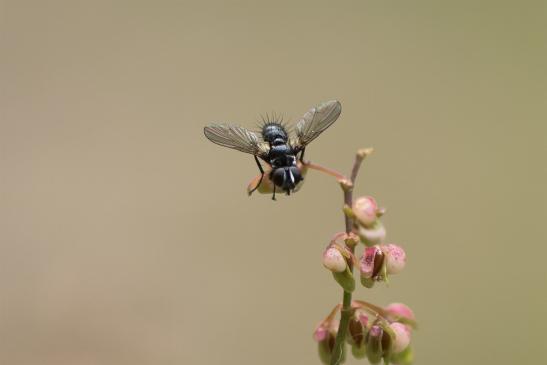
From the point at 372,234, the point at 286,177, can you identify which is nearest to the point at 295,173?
the point at 286,177

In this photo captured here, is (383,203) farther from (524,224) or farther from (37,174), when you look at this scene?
(37,174)

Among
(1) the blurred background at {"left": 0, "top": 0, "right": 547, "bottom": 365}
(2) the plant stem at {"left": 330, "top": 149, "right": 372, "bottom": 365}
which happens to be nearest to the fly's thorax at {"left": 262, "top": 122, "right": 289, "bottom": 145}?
(2) the plant stem at {"left": 330, "top": 149, "right": 372, "bottom": 365}

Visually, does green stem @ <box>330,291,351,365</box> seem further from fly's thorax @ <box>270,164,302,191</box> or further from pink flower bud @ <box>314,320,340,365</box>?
fly's thorax @ <box>270,164,302,191</box>

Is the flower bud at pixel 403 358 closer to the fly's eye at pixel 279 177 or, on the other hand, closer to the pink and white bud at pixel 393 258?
the pink and white bud at pixel 393 258

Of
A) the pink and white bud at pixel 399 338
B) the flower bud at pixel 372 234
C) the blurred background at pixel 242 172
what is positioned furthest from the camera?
the blurred background at pixel 242 172

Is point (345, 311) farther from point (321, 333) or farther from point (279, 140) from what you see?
point (279, 140)

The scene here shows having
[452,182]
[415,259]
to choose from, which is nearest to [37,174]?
[415,259]

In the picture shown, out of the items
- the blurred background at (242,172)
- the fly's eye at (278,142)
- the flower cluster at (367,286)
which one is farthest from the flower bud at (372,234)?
the blurred background at (242,172)
